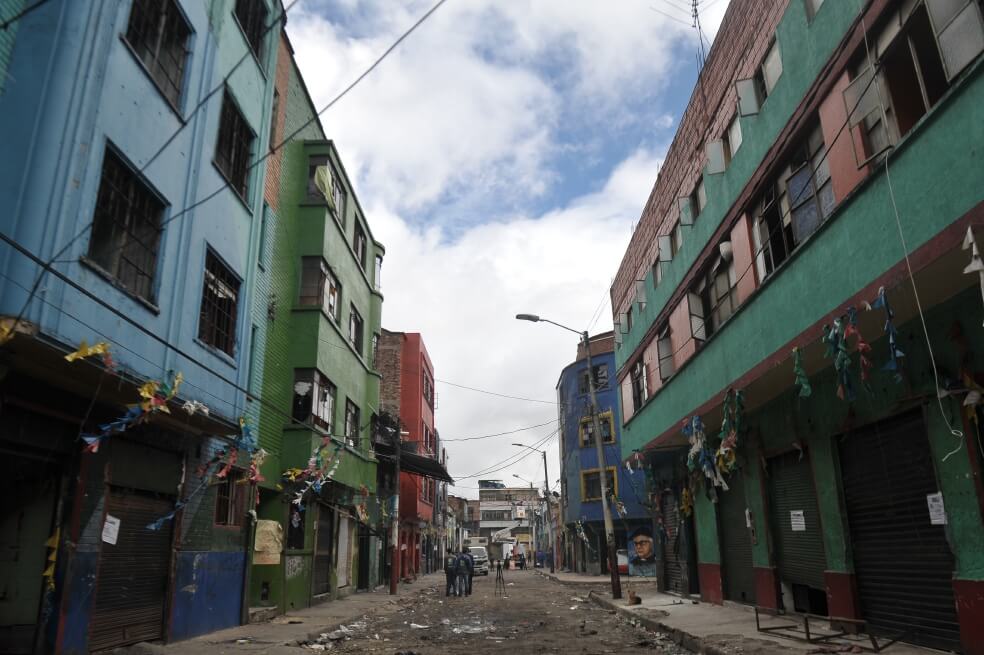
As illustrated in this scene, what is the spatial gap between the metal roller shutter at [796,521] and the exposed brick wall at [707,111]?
7.47 meters

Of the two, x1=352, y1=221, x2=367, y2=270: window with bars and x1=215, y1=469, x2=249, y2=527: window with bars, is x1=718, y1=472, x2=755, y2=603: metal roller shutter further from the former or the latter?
x1=352, y1=221, x2=367, y2=270: window with bars

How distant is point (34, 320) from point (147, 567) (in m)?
5.60

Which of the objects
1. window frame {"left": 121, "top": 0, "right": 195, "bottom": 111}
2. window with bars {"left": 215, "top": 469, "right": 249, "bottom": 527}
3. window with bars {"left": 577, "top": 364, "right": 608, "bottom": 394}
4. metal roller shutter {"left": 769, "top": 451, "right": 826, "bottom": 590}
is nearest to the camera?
window frame {"left": 121, "top": 0, "right": 195, "bottom": 111}

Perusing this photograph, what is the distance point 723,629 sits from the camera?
464 inches

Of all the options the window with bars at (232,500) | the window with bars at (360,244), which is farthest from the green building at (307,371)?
the window with bars at (232,500)

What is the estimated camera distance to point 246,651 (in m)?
10.7

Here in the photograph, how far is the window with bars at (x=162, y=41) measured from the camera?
1032cm

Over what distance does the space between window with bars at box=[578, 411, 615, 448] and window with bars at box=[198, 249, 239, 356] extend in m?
33.7

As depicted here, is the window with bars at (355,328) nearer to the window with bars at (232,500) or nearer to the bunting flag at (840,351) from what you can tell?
the window with bars at (232,500)

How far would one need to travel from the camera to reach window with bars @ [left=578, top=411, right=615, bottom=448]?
4531 cm

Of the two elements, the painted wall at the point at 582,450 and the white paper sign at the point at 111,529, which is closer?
the white paper sign at the point at 111,529

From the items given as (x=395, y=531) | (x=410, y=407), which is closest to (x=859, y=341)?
(x=395, y=531)

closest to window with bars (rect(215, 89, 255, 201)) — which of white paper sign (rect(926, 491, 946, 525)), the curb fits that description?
the curb

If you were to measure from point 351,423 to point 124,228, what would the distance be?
618 inches
